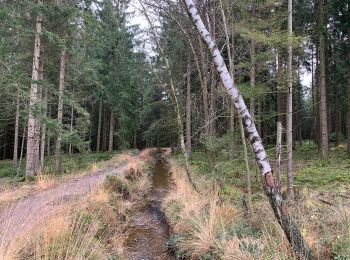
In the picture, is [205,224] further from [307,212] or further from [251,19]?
[251,19]

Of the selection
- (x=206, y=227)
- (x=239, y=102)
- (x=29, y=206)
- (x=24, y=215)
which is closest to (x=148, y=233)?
(x=206, y=227)

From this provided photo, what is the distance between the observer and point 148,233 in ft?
23.7

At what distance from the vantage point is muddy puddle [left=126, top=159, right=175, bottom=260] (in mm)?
5858

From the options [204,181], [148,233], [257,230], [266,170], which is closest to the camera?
[266,170]

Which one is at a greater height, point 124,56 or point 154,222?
point 124,56

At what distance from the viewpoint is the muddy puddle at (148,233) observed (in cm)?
586

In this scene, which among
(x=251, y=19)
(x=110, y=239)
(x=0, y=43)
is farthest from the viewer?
(x=0, y=43)

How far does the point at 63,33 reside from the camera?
14.6 meters

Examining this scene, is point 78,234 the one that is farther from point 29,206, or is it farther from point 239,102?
point 29,206

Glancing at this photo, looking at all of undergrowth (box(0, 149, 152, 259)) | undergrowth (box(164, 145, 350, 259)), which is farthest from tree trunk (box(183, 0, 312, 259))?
undergrowth (box(0, 149, 152, 259))

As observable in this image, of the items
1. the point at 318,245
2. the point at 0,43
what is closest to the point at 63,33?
the point at 0,43

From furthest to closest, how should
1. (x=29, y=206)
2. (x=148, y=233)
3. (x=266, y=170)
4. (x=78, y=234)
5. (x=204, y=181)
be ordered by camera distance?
(x=204, y=181) → (x=148, y=233) → (x=29, y=206) → (x=78, y=234) → (x=266, y=170)

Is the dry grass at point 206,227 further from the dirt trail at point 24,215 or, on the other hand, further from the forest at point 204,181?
the dirt trail at point 24,215

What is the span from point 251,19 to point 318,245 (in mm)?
5544
